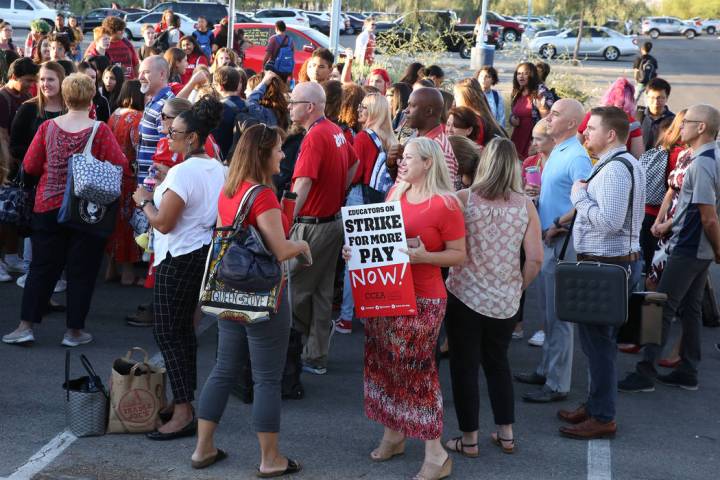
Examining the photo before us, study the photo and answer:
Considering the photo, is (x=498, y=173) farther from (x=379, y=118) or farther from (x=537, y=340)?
(x=537, y=340)

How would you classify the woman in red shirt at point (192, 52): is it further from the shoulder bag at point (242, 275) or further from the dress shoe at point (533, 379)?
the shoulder bag at point (242, 275)

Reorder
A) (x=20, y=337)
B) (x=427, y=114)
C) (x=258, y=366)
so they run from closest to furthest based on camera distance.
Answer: (x=258, y=366)
(x=427, y=114)
(x=20, y=337)

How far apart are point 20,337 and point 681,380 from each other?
15.7 feet

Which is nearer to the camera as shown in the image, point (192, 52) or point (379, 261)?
point (379, 261)

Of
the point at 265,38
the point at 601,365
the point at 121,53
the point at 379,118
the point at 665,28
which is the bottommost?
the point at 601,365

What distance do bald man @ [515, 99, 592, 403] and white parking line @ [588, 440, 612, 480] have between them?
0.70 m

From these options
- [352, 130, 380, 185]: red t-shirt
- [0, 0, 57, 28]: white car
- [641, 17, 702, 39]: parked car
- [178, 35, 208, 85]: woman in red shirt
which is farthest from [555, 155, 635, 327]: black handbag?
[641, 17, 702, 39]: parked car

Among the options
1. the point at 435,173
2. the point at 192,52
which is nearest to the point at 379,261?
the point at 435,173

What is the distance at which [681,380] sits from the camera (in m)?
6.73

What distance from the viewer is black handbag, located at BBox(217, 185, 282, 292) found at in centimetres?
456

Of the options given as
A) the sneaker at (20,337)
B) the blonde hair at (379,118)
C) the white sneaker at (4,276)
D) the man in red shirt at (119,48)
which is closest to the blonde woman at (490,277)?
the blonde hair at (379,118)

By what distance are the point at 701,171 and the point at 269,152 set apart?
10.3 feet

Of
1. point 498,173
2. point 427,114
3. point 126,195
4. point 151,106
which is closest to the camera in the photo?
point 498,173

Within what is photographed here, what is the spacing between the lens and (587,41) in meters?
43.2
